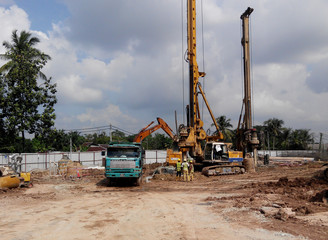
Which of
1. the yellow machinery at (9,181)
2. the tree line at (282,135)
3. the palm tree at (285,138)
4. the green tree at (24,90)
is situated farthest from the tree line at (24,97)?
the palm tree at (285,138)

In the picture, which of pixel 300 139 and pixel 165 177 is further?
pixel 300 139

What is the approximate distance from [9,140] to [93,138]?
7566 cm

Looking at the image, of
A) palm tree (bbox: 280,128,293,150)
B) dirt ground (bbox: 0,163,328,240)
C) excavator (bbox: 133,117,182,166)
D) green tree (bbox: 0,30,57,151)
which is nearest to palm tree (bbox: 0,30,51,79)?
green tree (bbox: 0,30,57,151)

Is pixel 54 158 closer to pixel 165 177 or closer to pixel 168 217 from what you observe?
pixel 165 177

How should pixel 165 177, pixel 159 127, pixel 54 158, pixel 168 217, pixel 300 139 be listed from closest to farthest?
pixel 168 217
pixel 165 177
pixel 159 127
pixel 54 158
pixel 300 139

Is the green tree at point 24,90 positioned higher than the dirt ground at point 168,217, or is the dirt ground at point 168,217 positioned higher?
the green tree at point 24,90

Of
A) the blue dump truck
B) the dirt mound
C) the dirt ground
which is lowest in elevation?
the dirt mound

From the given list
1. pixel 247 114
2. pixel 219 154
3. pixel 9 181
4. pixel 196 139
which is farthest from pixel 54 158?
pixel 247 114

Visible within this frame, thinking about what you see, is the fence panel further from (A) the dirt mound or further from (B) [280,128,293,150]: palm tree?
(B) [280,128,293,150]: palm tree

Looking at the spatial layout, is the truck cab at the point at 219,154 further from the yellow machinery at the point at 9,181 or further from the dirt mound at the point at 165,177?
the yellow machinery at the point at 9,181

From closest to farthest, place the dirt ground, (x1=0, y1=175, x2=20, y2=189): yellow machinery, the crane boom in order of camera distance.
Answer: the dirt ground < (x1=0, y1=175, x2=20, y2=189): yellow machinery < the crane boom

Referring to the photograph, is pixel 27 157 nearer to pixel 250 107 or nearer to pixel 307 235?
pixel 250 107

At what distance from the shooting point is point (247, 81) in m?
32.2

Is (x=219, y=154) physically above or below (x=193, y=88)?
below
